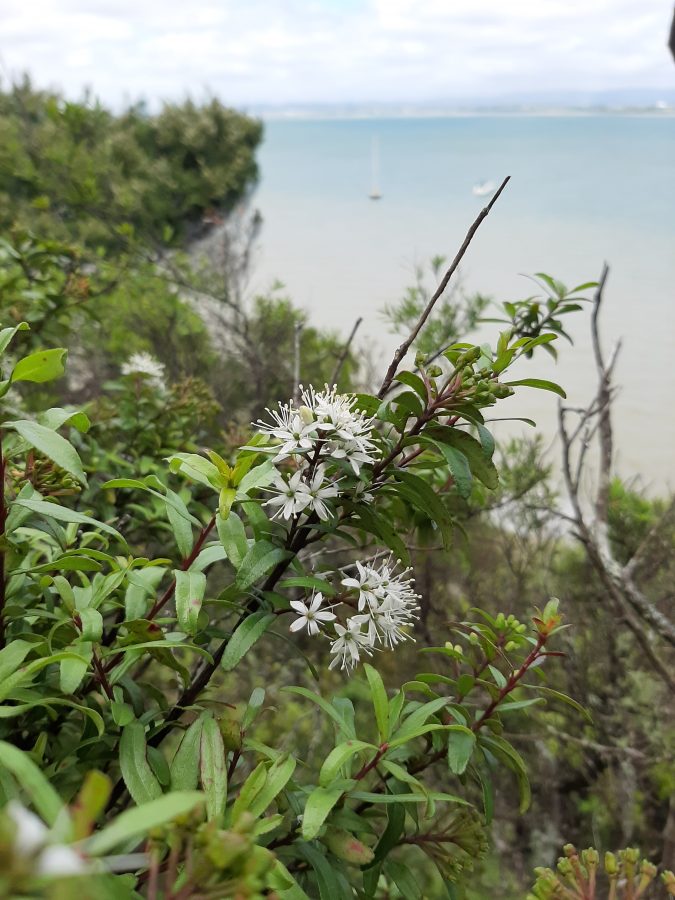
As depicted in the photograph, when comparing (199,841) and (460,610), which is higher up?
(199,841)

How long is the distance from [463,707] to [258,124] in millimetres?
7185

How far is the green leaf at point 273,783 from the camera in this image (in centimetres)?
50

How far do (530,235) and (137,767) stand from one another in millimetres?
5326

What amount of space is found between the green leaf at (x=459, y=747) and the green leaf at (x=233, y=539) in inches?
9.5

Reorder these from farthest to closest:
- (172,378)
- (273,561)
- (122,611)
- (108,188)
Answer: (108,188)
(172,378)
(122,611)
(273,561)

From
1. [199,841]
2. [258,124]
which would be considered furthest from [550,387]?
[258,124]

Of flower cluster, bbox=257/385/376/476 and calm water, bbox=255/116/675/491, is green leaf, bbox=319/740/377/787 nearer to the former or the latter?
flower cluster, bbox=257/385/376/476

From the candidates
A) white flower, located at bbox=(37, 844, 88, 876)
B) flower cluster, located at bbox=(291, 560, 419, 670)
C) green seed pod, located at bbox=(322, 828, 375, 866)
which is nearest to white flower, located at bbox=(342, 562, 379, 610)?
flower cluster, located at bbox=(291, 560, 419, 670)

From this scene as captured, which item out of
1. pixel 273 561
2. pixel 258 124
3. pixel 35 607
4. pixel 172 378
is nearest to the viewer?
pixel 273 561

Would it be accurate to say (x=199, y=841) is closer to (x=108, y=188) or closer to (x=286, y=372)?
(x=286, y=372)

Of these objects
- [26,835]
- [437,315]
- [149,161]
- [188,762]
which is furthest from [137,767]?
[149,161]

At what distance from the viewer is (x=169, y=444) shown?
1373 millimetres

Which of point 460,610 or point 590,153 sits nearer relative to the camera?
point 460,610

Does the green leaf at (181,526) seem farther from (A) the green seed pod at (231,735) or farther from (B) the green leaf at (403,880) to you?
(B) the green leaf at (403,880)
